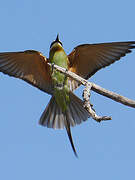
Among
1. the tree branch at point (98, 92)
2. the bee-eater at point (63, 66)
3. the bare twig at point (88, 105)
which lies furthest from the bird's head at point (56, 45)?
the bare twig at point (88, 105)

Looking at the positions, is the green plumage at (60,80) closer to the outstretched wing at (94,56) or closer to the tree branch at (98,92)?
the outstretched wing at (94,56)

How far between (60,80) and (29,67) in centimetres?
45

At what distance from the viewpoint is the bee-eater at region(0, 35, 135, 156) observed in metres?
4.73

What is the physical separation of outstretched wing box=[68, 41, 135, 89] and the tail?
0.34 metres

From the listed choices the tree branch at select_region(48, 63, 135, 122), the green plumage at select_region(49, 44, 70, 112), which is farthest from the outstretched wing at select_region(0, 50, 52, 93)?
the tree branch at select_region(48, 63, 135, 122)

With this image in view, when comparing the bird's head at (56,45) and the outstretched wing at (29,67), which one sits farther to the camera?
the bird's head at (56,45)

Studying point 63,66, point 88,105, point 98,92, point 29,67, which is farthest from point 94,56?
point 88,105

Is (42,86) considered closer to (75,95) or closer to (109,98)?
(75,95)

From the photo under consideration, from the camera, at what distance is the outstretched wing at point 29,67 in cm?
488

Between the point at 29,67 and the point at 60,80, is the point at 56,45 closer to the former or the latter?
the point at 29,67

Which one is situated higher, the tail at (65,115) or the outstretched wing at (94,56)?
the outstretched wing at (94,56)

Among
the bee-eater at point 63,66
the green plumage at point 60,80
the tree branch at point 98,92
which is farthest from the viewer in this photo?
the green plumage at point 60,80

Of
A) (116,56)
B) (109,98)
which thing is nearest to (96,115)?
(109,98)

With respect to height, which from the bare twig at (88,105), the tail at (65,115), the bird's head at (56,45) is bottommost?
the bare twig at (88,105)
